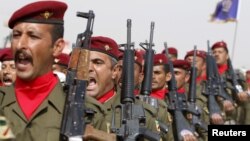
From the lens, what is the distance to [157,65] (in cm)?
800

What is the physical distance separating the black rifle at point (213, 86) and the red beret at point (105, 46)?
4.93 meters

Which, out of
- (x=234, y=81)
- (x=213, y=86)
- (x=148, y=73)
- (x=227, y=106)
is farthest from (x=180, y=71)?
(x=234, y=81)

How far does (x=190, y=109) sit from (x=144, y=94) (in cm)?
183

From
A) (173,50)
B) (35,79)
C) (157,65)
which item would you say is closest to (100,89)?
(35,79)

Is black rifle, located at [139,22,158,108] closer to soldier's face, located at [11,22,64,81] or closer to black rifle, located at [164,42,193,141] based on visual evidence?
black rifle, located at [164,42,193,141]

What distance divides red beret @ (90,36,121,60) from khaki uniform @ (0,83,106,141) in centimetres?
184

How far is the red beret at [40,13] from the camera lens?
10.3ft

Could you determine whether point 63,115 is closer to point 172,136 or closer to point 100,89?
point 100,89

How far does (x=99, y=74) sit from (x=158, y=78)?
2.96 m

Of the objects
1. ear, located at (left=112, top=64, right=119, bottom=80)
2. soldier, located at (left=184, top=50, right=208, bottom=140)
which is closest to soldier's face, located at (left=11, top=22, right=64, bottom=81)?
ear, located at (left=112, top=64, right=119, bottom=80)

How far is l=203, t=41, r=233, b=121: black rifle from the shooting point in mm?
9901

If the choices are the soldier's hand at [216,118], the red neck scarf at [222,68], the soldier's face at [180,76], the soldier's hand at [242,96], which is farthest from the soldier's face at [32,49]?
the red neck scarf at [222,68]

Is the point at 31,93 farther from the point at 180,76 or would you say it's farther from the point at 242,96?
the point at 242,96

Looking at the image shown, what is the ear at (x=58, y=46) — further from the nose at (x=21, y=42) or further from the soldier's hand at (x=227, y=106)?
the soldier's hand at (x=227, y=106)
